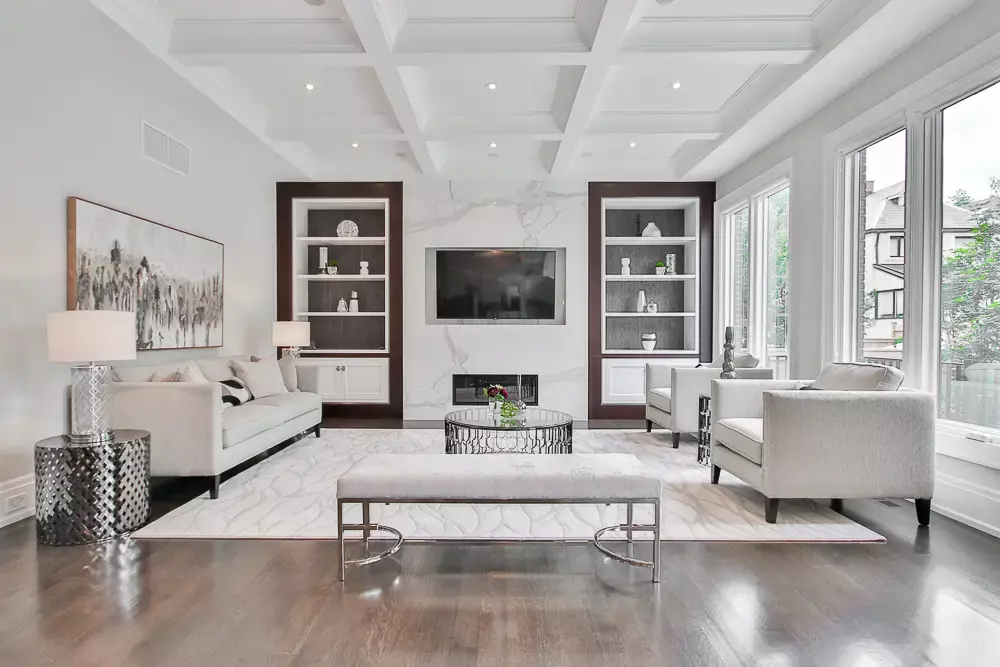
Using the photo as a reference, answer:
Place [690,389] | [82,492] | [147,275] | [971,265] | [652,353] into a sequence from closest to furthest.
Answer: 1. [82,492]
2. [971,265]
3. [147,275]
4. [690,389]
5. [652,353]

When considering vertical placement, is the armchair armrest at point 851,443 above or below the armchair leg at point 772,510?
above

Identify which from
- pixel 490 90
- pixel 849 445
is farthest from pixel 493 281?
pixel 849 445

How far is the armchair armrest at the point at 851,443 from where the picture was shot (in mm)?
3086

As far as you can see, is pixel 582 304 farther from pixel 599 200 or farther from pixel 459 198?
pixel 459 198

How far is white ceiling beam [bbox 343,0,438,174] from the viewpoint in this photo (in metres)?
3.21

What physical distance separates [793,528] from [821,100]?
3.04m

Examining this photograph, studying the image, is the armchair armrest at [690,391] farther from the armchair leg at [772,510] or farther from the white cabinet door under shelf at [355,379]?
the white cabinet door under shelf at [355,379]

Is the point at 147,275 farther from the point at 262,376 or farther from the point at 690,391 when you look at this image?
the point at 690,391

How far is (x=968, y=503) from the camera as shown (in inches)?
124

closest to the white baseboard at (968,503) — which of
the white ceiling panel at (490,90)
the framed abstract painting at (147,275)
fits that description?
the white ceiling panel at (490,90)

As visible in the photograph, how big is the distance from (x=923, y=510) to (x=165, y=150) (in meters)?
5.35

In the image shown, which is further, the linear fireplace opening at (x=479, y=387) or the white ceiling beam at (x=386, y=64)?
the linear fireplace opening at (x=479, y=387)

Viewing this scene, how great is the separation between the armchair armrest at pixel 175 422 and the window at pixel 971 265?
163 inches

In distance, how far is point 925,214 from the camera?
346 centimetres
